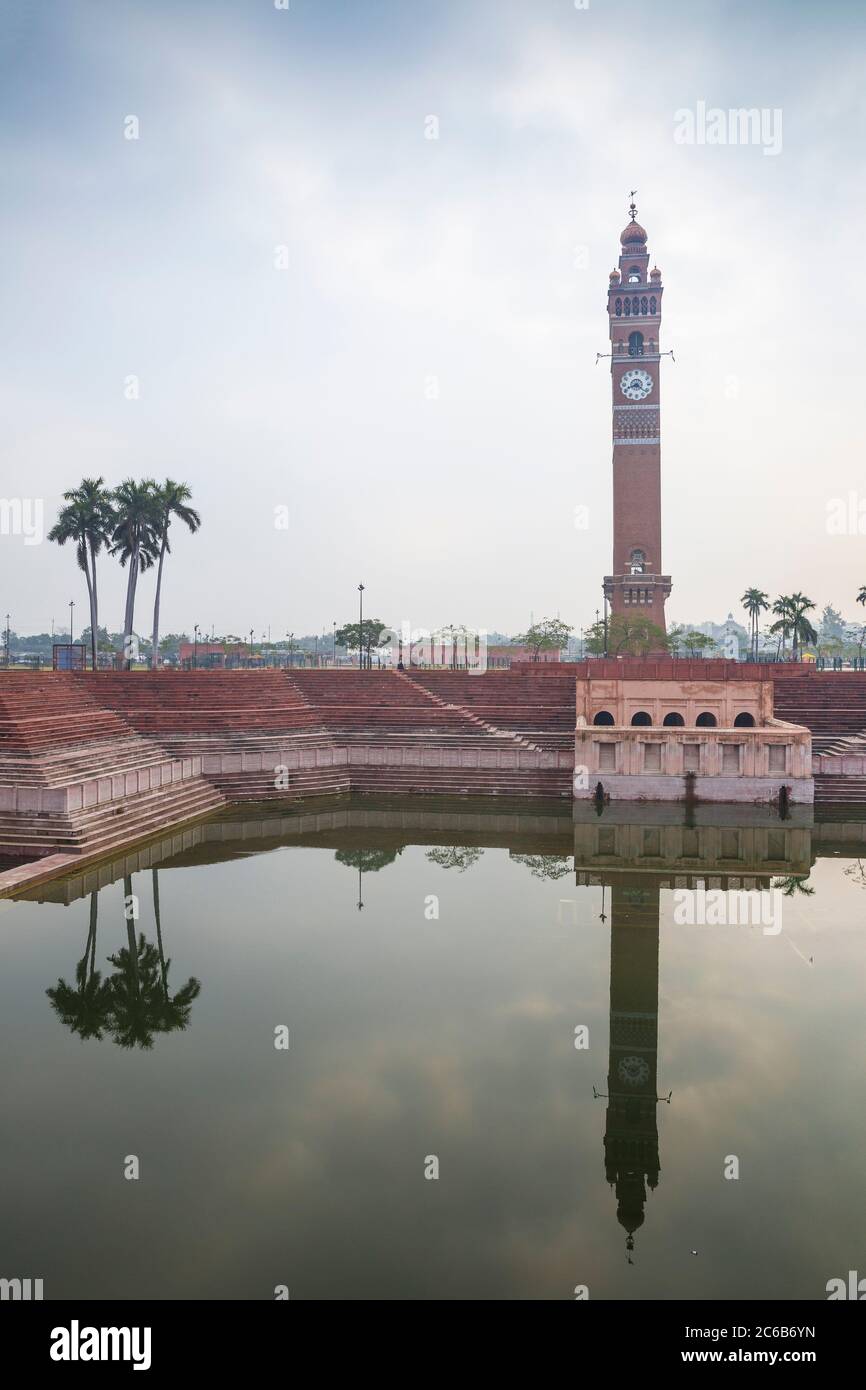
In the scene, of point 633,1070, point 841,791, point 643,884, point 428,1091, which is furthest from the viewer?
point 841,791

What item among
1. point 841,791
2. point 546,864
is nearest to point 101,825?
point 546,864

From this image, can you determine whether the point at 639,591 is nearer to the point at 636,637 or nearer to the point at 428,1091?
the point at 636,637

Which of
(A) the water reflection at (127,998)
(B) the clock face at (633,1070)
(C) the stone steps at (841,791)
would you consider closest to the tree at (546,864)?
(B) the clock face at (633,1070)

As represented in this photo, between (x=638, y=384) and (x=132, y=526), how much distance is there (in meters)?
48.7

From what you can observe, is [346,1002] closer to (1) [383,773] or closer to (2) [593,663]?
(1) [383,773]

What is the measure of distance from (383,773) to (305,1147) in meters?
26.1

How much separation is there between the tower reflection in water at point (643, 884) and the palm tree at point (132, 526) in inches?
1565

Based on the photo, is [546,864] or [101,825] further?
[101,825]

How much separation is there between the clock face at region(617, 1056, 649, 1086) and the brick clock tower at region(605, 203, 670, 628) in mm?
68440

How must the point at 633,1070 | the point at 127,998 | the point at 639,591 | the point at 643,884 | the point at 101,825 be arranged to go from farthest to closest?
the point at 639,591 → the point at 101,825 → the point at 643,884 → the point at 127,998 → the point at 633,1070

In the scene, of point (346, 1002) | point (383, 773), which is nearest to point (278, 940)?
point (346, 1002)

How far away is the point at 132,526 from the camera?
193 feet
